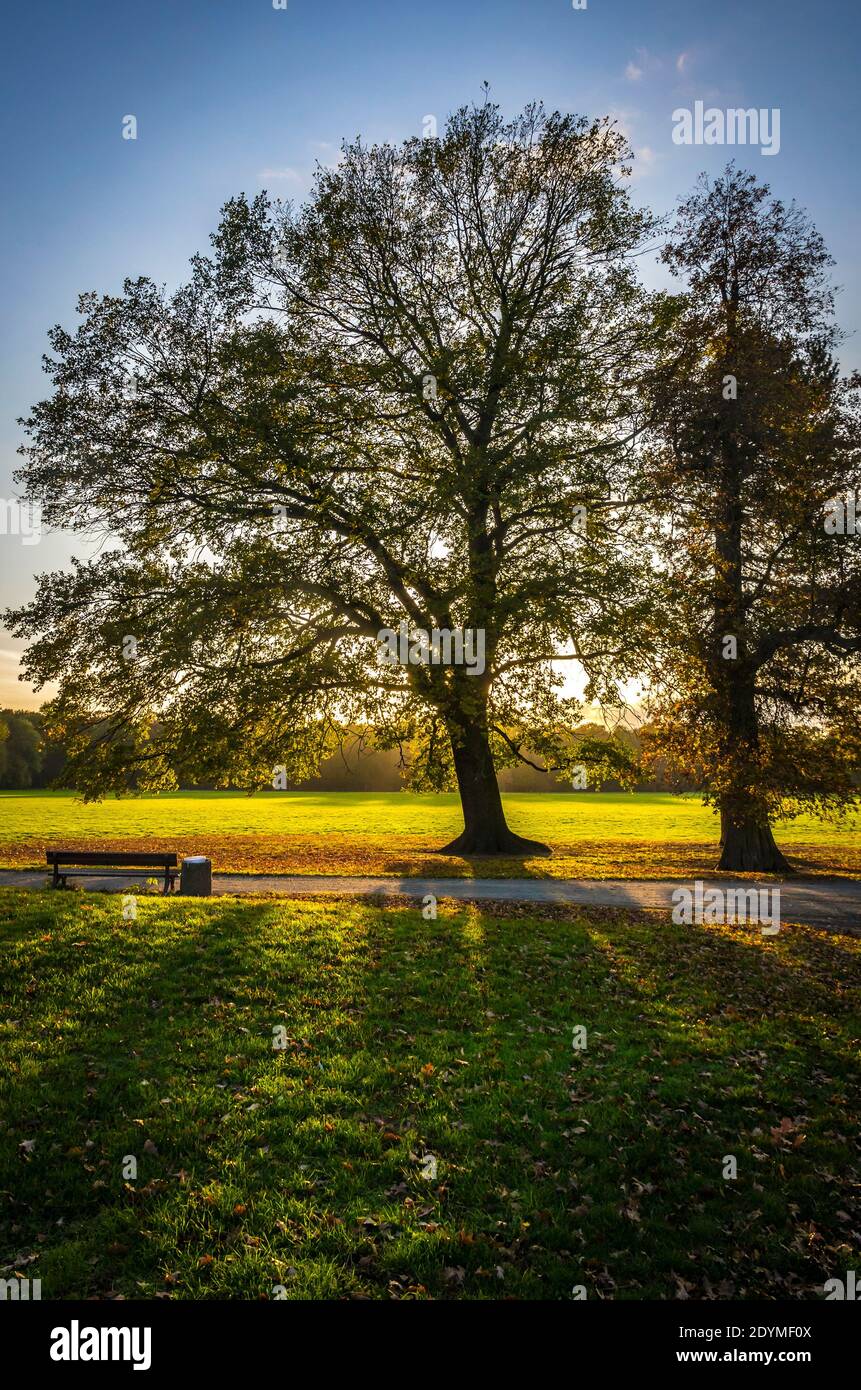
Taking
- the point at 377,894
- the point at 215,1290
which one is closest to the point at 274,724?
the point at 377,894

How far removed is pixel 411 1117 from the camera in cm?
591

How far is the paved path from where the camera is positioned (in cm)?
1423

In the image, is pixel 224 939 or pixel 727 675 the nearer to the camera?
pixel 224 939

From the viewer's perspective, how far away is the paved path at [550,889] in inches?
560

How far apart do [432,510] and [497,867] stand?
9.58 meters

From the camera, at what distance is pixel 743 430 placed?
58.2ft

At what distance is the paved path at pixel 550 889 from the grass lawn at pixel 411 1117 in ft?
13.8

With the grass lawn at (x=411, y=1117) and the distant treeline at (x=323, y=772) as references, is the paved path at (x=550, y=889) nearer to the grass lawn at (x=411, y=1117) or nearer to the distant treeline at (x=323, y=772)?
the grass lawn at (x=411, y=1117)

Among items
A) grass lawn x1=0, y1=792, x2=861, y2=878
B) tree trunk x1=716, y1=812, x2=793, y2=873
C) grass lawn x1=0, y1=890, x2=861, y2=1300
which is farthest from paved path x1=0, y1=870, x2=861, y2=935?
grass lawn x1=0, y1=890, x2=861, y2=1300

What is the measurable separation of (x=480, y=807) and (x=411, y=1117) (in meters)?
16.2

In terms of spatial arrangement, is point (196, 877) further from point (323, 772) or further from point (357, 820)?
point (323, 772)

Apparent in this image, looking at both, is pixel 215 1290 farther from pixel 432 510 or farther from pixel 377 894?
pixel 432 510

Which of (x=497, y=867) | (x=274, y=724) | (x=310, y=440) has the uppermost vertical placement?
(x=310, y=440)
